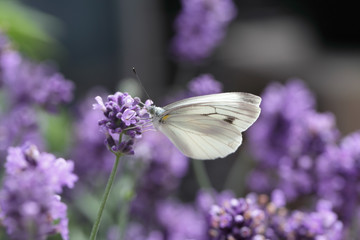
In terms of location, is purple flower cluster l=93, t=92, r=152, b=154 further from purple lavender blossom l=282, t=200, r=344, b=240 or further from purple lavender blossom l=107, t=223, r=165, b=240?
purple lavender blossom l=107, t=223, r=165, b=240

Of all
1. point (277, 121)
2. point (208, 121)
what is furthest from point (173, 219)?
point (208, 121)

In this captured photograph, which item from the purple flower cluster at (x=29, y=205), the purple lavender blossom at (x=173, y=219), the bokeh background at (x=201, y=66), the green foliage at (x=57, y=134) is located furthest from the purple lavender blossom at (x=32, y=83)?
the bokeh background at (x=201, y=66)

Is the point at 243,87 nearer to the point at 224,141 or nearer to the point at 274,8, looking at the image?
the point at 274,8


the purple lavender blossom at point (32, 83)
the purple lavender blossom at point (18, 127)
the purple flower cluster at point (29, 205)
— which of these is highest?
the purple lavender blossom at point (32, 83)

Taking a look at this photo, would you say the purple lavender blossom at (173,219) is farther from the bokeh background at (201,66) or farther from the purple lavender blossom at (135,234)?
the bokeh background at (201,66)

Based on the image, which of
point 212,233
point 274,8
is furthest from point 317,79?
point 212,233

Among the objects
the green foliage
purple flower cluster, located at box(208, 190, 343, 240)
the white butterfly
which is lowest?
purple flower cluster, located at box(208, 190, 343, 240)

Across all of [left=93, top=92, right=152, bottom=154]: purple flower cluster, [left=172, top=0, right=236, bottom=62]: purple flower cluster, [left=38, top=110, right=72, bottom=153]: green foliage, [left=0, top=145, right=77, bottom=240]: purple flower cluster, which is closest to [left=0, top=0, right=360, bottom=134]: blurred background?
[left=172, top=0, right=236, bottom=62]: purple flower cluster
